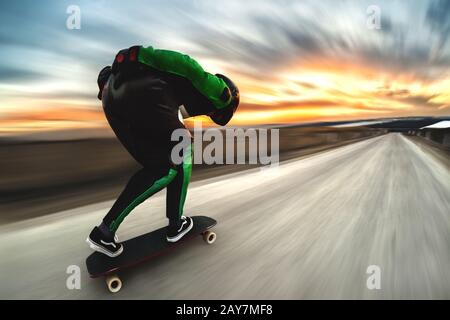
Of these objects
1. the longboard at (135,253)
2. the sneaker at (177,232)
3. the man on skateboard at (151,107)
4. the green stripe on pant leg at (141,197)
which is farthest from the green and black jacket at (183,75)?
the longboard at (135,253)

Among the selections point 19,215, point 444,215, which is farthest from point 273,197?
point 19,215

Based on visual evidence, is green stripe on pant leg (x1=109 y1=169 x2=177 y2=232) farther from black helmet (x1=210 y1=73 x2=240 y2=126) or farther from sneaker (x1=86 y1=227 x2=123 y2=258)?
black helmet (x1=210 y1=73 x2=240 y2=126)

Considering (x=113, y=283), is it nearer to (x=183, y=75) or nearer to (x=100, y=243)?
(x=100, y=243)

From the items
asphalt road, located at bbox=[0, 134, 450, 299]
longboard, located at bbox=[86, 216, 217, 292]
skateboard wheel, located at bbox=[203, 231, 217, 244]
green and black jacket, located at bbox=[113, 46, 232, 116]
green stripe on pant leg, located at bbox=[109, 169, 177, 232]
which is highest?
green and black jacket, located at bbox=[113, 46, 232, 116]

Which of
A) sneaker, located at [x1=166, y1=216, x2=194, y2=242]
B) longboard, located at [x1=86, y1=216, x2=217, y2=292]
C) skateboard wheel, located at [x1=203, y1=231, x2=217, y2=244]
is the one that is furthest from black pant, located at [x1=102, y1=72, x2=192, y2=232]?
skateboard wheel, located at [x1=203, y1=231, x2=217, y2=244]

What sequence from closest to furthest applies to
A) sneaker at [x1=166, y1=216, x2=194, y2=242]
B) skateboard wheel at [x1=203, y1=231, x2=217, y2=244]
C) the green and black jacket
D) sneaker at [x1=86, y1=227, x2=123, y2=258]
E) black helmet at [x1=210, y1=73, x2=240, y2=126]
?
the green and black jacket
sneaker at [x1=86, y1=227, x2=123, y2=258]
black helmet at [x1=210, y1=73, x2=240, y2=126]
sneaker at [x1=166, y1=216, x2=194, y2=242]
skateboard wheel at [x1=203, y1=231, x2=217, y2=244]

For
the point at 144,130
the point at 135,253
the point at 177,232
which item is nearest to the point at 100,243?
A: the point at 135,253

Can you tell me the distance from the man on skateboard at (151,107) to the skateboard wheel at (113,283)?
213 mm

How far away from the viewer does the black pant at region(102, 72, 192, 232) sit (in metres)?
1.99

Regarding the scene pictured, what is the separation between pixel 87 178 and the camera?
20.7 feet

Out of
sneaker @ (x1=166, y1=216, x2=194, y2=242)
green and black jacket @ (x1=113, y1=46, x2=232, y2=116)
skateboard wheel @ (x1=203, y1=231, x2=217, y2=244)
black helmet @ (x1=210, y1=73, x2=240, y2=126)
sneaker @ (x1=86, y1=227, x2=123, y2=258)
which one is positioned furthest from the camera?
skateboard wheel @ (x1=203, y1=231, x2=217, y2=244)

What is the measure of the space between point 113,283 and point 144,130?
1.16 metres

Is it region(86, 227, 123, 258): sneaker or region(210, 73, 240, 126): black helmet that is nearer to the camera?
region(86, 227, 123, 258): sneaker

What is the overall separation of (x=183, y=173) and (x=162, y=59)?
906 millimetres
